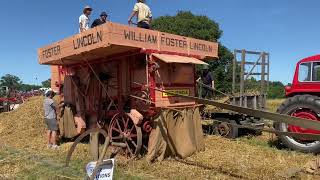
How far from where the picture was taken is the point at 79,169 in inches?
270

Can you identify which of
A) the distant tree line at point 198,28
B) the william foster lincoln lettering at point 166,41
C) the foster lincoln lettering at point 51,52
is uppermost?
the distant tree line at point 198,28

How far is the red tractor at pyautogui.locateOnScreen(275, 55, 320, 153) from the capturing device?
28.0 feet

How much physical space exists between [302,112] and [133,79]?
3.85m

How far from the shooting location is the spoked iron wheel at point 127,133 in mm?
8086

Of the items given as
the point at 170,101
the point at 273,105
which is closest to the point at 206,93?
the point at 170,101

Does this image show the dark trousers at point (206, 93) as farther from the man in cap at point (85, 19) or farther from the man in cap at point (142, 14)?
the man in cap at point (85, 19)

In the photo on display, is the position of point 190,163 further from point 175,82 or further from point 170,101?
point 175,82

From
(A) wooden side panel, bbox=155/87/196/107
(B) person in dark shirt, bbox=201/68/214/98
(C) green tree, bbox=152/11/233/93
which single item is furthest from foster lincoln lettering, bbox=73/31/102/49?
(C) green tree, bbox=152/11/233/93

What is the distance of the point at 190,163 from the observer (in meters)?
7.65

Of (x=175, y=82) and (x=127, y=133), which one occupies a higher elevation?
(x=175, y=82)

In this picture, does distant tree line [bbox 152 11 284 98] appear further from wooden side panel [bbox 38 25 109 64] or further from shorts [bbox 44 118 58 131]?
wooden side panel [bbox 38 25 109 64]

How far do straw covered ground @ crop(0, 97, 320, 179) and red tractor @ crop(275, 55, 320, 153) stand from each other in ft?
1.05

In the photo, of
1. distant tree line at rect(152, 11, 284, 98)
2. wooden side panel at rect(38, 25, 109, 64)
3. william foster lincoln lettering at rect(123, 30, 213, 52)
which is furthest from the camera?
distant tree line at rect(152, 11, 284, 98)

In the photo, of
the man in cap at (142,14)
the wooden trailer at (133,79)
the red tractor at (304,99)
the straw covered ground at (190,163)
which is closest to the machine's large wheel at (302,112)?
the red tractor at (304,99)
